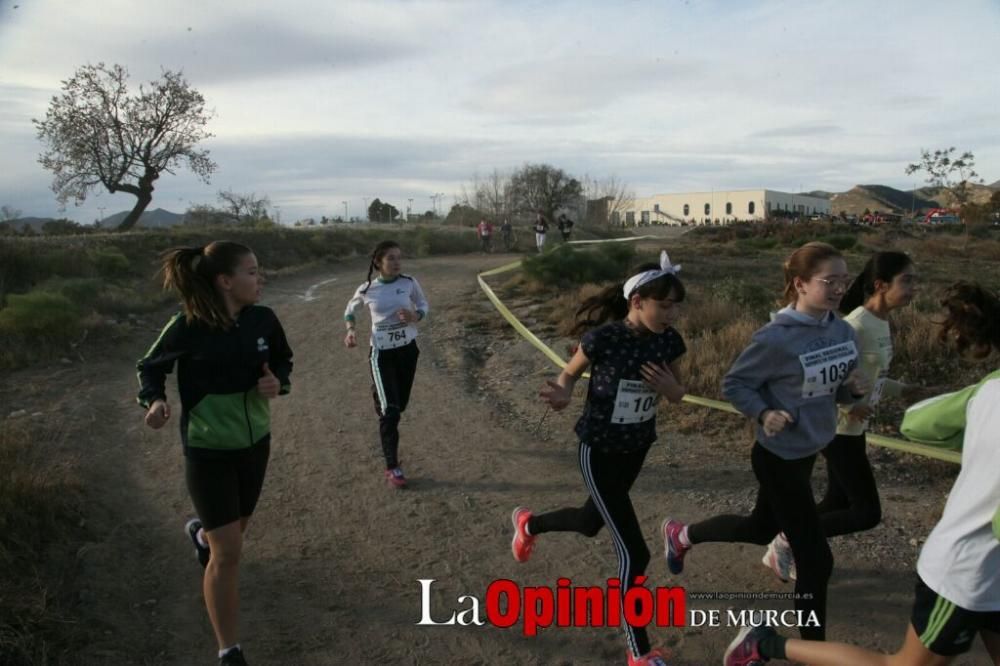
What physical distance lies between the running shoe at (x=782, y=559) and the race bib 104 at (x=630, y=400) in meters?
1.33

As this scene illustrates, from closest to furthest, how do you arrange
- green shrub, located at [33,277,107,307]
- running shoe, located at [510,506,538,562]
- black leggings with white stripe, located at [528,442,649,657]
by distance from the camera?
black leggings with white stripe, located at [528,442,649,657] → running shoe, located at [510,506,538,562] → green shrub, located at [33,277,107,307]

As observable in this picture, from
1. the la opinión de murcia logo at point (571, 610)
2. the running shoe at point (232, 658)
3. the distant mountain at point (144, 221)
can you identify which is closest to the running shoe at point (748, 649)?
the la opinión de murcia logo at point (571, 610)

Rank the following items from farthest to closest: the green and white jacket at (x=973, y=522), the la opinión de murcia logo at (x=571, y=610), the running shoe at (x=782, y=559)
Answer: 1. the running shoe at (x=782, y=559)
2. the la opinión de murcia logo at (x=571, y=610)
3. the green and white jacket at (x=973, y=522)

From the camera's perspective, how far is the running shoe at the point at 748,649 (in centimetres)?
320

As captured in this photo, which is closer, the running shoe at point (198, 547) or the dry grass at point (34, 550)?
the dry grass at point (34, 550)

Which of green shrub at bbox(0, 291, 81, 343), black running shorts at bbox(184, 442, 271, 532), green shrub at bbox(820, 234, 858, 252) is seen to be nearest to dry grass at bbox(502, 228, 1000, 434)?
black running shorts at bbox(184, 442, 271, 532)

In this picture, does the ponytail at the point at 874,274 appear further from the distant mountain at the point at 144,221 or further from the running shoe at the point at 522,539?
the distant mountain at the point at 144,221

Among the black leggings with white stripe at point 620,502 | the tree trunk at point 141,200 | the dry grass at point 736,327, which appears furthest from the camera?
the tree trunk at point 141,200

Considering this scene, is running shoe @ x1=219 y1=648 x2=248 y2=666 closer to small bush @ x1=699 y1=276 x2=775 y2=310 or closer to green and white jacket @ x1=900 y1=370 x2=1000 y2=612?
green and white jacket @ x1=900 y1=370 x2=1000 y2=612

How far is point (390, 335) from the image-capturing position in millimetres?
6062

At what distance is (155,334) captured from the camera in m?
12.1

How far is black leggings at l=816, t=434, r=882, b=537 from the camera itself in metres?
3.92

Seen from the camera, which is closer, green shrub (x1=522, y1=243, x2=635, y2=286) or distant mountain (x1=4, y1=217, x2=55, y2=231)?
green shrub (x1=522, y1=243, x2=635, y2=286)

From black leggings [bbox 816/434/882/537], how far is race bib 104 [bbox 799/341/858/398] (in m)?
0.56
